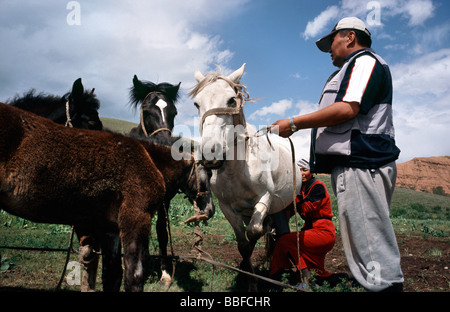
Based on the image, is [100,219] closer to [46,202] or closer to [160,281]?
[46,202]

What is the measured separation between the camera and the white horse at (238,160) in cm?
330

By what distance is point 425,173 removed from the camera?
80.5m

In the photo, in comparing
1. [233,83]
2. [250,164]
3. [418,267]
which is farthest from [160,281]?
[418,267]

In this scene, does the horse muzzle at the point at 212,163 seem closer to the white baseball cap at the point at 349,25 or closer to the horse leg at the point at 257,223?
the horse leg at the point at 257,223

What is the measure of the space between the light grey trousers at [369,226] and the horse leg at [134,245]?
5.87 ft

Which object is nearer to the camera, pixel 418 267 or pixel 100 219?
pixel 100 219

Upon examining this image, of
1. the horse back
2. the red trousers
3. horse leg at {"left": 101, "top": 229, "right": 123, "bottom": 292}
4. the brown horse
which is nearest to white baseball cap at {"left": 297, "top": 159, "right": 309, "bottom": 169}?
the red trousers

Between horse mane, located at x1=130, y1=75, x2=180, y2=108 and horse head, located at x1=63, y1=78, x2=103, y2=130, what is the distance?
5.27ft

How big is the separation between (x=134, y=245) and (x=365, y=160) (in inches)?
84.3

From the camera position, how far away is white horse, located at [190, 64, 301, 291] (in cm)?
330

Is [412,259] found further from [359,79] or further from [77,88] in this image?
[77,88]

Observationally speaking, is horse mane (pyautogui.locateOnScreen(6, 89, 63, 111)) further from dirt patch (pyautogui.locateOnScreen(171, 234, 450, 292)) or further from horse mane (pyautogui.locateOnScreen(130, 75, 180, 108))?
dirt patch (pyautogui.locateOnScreen(171, 234, 450, 292))
